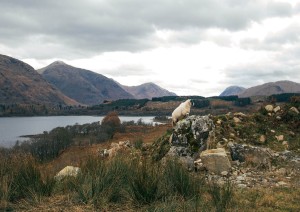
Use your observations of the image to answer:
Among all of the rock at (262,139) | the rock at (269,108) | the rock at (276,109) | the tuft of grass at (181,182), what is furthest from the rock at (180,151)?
the rock at (276,109)

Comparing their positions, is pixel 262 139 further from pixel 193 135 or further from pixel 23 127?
pixel 23 127

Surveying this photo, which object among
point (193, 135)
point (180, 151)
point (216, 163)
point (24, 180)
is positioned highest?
point (193, 135)

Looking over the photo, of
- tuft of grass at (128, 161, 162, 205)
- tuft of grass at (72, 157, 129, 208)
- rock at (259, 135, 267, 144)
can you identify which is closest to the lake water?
rock at (259, 135, 267, 144)

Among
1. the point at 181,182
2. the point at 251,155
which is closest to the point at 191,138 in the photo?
the point at 251,155

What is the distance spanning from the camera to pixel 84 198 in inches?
243

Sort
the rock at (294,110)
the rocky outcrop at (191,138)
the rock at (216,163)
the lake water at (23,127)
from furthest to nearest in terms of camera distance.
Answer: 1. the lake water at (23,127)
2. the rock at (294,110)
3. the rocky outcrop at (191,138)
4. the rock at (216,163)

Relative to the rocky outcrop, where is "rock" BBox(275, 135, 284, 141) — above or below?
below

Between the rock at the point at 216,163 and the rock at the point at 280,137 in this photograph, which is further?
the rock at the point at 280,137

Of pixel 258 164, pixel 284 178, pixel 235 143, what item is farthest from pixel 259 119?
pixel 284 178

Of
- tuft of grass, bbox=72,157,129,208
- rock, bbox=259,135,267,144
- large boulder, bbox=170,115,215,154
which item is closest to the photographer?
tuft of grass, bbox=72,157,129,208

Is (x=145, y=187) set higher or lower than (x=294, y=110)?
lower

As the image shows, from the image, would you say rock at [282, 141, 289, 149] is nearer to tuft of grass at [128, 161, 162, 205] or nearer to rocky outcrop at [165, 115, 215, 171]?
rocky outcrop at [165, 115, 215, 171]

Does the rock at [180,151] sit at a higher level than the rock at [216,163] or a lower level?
higher

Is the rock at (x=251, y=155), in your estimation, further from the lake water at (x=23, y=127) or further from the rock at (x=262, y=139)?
the lake water at (x=23, y=127)
